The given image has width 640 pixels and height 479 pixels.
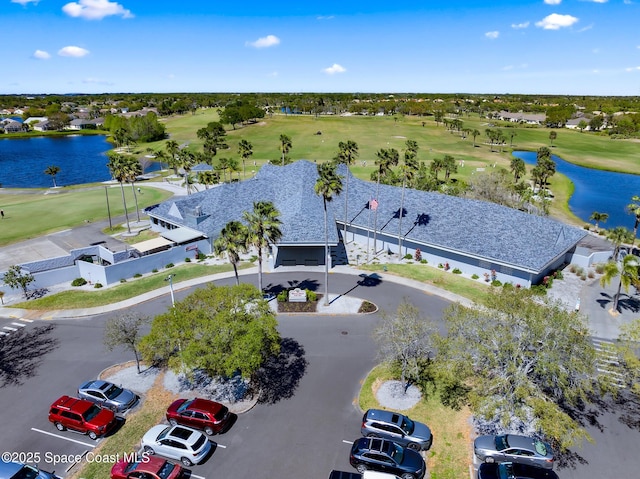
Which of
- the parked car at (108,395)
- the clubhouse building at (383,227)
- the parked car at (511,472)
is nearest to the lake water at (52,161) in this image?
the clubhouse building at (383,227)

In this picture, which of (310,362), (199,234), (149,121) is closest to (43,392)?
(310,362)

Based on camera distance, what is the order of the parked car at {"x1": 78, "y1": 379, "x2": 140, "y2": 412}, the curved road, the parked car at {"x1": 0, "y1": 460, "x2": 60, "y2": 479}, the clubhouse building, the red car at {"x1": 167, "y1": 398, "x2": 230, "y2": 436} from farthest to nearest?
the clubhouse building < the parked car at {"x1": 78, "y1": 379, "x2": 140, "y2": 412} < the red car at {"x1": 167, "y1": 398, "x2": 230, "y2": 436} < the curved road < the parked car at {"x1": 0, "y1": 460, "x2": 60, "y2": 479}

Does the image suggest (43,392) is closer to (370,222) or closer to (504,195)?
(370,222)

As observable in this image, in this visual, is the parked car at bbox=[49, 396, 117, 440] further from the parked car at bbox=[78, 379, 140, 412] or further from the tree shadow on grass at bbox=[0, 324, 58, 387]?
the tree shadow on grass at bbox=[0, 324, 58, 387]

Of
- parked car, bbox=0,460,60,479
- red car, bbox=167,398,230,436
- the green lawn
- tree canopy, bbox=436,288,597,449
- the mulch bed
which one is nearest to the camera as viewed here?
parked car, bbox=0,460,60,479

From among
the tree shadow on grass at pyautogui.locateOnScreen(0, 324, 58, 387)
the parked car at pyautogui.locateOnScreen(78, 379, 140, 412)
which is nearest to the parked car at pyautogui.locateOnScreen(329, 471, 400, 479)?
the parked car at pyautogui.locateOnScreen(78, 379, 140, 412)

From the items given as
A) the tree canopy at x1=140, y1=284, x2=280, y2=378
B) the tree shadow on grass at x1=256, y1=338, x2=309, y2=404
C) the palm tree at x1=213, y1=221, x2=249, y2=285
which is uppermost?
the palm tree at x1=213, y1=221, x2=249, y2=285
